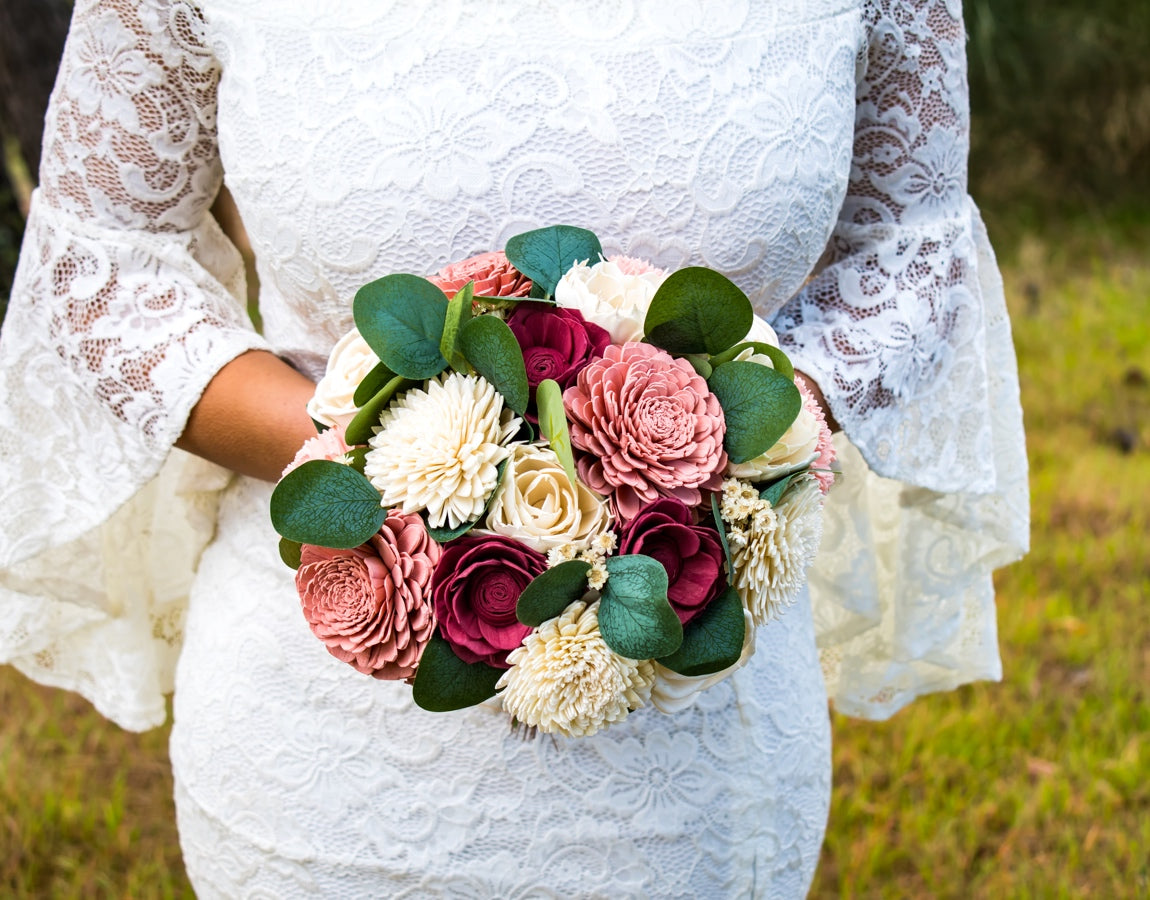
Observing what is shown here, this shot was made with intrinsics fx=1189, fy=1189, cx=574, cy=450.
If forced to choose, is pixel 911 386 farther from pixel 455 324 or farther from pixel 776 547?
pixel 455 324

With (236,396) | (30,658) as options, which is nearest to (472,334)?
(236,396)

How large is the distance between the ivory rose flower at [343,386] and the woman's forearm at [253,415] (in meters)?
0.24

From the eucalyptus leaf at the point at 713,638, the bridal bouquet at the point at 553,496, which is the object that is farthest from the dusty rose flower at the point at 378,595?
the eucalyptus leaf at the point at 713,638

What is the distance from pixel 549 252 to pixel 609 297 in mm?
88

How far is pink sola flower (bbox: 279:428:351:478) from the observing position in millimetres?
1014

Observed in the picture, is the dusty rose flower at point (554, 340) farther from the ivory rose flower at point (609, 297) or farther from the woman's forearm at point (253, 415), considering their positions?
the woman's forearm at point (253, 415)

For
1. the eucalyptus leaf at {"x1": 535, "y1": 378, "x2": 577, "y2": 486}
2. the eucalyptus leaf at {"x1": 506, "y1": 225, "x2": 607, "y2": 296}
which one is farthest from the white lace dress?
the eucalyptus leaf at {"x1": 535, "y1": 378, "x2": 577, "y2": 486}

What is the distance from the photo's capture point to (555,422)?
3.06 feet

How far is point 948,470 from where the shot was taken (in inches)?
62.9

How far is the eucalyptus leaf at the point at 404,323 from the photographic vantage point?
995 millimetres

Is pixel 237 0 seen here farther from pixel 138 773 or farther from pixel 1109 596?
pixel 1109 596

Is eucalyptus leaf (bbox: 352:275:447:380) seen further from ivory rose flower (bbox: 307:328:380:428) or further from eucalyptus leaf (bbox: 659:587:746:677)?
eucalyptus leaf (bbox: 659:587:746:677)

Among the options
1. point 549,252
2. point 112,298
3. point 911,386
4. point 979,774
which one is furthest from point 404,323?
point 979,774

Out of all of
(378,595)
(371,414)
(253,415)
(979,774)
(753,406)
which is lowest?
(979,774)
